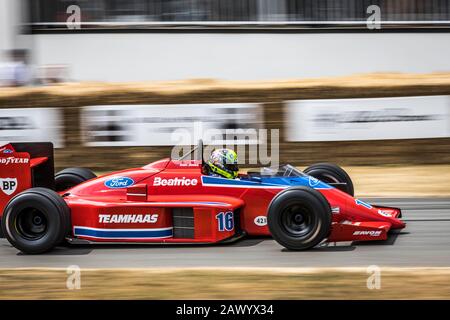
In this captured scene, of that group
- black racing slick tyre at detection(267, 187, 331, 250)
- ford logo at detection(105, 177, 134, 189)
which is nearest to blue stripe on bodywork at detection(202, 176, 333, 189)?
black racing slick tyre at detection(267, 187, 331, 250)

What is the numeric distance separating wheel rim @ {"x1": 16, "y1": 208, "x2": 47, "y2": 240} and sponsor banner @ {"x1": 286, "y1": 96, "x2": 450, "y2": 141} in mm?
5870

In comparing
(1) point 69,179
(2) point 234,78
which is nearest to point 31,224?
(1) point 69,179

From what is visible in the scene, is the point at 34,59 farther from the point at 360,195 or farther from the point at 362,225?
the point at 362,225

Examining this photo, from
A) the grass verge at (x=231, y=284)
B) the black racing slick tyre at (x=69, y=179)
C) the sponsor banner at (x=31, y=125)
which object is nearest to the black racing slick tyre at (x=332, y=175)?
the grass verge at (x=231, y=284)

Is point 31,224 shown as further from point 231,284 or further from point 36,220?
point 231,284

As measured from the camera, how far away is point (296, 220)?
24.2 ft

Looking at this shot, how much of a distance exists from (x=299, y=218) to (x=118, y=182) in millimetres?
1872

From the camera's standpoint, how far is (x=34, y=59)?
1653cm

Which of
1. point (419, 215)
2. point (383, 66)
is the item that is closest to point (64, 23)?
point (383, 66)

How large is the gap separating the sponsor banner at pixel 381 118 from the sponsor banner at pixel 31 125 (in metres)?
4.04

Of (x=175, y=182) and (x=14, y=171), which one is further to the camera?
(x=14, y=171)

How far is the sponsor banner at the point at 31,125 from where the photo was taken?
41.8 feet

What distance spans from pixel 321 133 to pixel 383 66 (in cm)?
434

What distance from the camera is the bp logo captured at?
8.05m
